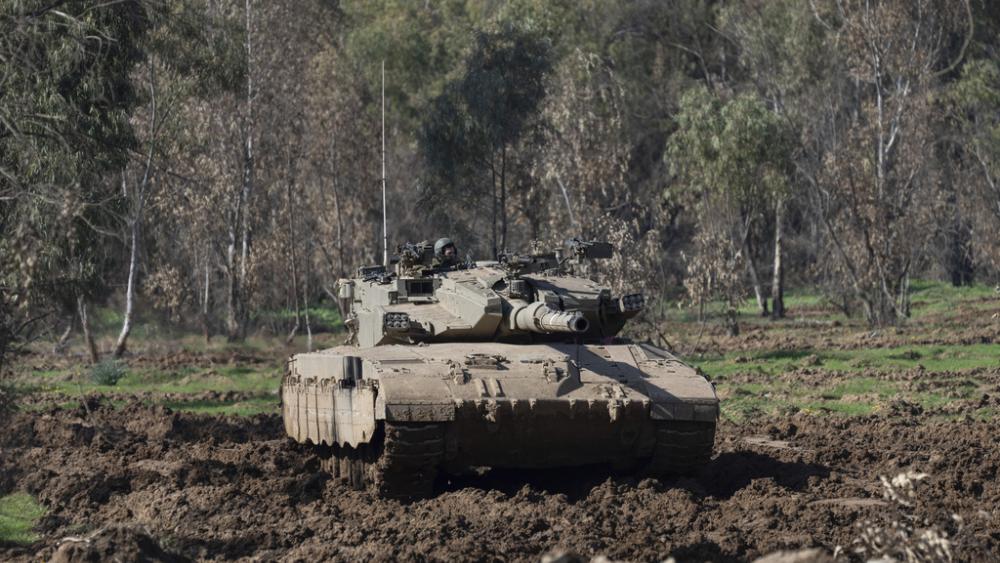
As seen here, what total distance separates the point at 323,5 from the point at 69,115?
40.0 meters

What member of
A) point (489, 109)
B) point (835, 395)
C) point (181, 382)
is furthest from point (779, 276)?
point (181, 382)

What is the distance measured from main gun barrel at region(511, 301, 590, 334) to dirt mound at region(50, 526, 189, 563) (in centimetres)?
436

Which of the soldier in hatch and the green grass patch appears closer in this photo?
the soldier in hatch

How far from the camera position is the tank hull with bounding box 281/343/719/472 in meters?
13.6

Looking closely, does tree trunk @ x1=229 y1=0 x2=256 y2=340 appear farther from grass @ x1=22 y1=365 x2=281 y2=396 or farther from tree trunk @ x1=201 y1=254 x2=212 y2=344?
grass @ x1=22 y1=365 x2=281 y2=396

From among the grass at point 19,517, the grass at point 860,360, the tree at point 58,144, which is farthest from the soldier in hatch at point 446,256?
the grass at point 860,360

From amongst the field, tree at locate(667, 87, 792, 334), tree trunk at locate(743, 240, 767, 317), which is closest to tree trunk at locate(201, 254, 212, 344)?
the field

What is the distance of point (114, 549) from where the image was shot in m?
10.6

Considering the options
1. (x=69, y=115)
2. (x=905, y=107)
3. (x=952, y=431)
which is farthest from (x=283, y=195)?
(x=952, y=431)

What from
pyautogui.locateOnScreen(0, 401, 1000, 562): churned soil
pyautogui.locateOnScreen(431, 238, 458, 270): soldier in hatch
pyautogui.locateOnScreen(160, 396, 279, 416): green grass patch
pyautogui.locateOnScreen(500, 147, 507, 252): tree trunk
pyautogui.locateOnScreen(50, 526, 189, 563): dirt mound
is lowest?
pyautogui.locateOnScreen(0, 401, 1000, 562): churned soil

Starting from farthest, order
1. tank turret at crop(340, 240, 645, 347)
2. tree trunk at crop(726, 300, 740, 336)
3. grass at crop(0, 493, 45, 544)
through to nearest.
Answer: tree trunk at crop(726, 300, 740, 336), tank turret at crop(340, 240, 645, 347), grass at crop(0, 493, 45, 544)

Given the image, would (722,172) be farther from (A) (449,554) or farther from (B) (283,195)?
(A) (449,554)

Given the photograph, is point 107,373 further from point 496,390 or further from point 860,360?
point 496,390

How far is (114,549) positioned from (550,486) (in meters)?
5.77
